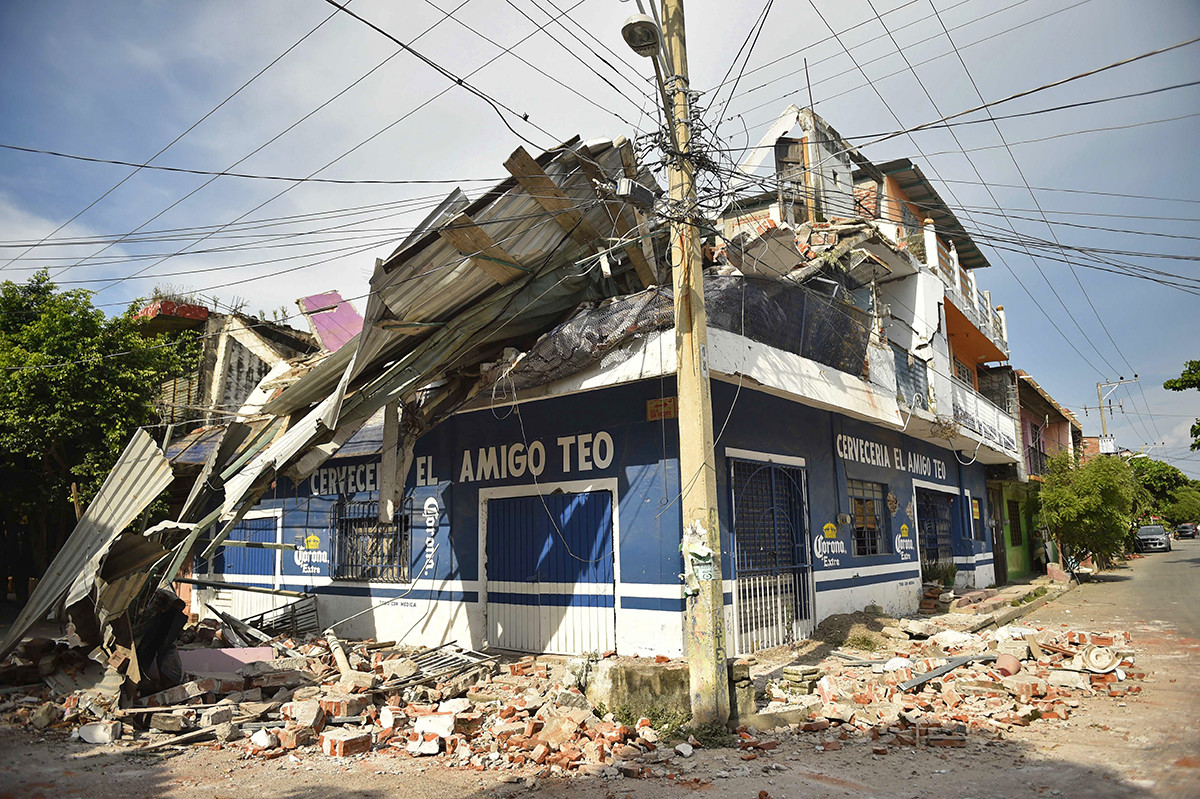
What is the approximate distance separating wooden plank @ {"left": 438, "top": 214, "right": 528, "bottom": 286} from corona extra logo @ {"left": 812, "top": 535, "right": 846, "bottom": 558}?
6.72 m

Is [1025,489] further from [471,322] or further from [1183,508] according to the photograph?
[1183,508]

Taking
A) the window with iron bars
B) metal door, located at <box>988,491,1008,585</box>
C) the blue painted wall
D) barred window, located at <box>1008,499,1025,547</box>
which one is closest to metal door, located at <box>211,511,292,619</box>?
the blue painted wall

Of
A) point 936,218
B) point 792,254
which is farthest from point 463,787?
point 936,218

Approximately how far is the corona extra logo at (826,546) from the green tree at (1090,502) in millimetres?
14212

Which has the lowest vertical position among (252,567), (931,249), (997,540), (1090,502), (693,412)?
(997,540)

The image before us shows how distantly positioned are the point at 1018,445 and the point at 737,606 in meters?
17.7

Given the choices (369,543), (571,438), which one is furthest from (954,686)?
(369,543)

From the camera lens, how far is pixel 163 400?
21.4 metres

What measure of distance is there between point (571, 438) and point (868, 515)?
6.89m

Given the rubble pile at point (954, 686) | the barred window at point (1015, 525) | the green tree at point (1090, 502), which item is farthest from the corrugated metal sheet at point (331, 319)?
the barred window at point (1015, 525)

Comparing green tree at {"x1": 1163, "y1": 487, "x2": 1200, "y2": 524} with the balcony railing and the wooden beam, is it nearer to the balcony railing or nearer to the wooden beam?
the balcony railing

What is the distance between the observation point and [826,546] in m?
12.4

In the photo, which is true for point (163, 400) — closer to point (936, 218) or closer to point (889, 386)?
point (889, 386)

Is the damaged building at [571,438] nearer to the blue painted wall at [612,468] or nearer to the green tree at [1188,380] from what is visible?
the blue painted wall at [612,468]
